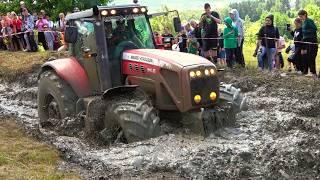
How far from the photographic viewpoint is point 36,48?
691 inches

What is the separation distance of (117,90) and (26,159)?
1661mm

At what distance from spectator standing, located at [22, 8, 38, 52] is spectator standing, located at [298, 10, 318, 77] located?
33.1 ft

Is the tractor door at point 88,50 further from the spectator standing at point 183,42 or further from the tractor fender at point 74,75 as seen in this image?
the spectator standing at point 183,42

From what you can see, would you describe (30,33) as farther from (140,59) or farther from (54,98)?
(140,59)

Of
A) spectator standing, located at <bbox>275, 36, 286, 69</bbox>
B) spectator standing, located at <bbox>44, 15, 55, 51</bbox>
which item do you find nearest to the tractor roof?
spectator standing, located at <bbox>275, 36, 286, 69</bbox>

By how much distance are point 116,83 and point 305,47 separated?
488 centimetres

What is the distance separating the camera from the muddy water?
5.56 metres

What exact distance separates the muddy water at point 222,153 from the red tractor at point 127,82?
0.27m

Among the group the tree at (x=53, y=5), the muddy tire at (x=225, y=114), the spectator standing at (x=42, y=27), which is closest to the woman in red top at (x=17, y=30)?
the spectator standing at (x=42, y=27)

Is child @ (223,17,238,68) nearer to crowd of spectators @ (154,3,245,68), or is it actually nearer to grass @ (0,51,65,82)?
crowd of spectators @ (154,3,245,68)

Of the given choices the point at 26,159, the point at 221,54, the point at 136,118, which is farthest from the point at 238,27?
the point at 26,159

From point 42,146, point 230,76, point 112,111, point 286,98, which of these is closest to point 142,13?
point 112,111

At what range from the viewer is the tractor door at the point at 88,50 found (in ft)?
25.0

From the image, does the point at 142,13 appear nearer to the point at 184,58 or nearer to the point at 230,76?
the point at 184,58
